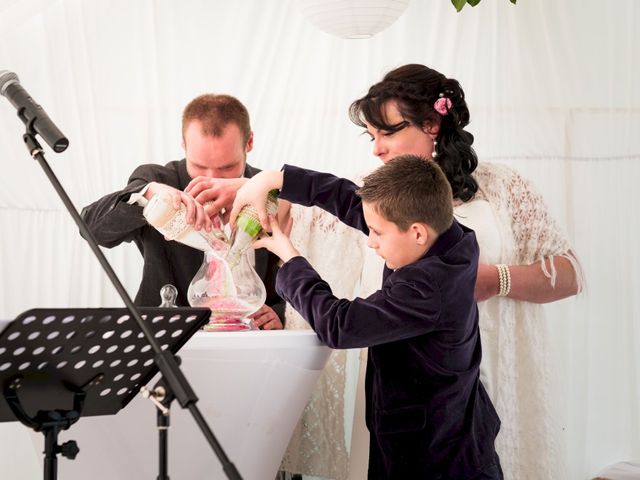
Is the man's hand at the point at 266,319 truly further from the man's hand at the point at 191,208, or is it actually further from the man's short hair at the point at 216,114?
the man's short hair at the point at 216,114

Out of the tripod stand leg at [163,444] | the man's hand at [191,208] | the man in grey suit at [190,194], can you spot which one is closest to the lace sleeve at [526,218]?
the man in grey suit at [190,194]

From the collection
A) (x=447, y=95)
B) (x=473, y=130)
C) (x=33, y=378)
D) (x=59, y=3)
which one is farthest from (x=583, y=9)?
(x=33, y=378)

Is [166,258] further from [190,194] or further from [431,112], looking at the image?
[431,112]

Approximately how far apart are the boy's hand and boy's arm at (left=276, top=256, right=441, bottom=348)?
11cm

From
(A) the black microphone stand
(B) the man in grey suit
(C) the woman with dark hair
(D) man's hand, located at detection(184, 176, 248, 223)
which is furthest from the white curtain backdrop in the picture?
(A) the black microphone stand

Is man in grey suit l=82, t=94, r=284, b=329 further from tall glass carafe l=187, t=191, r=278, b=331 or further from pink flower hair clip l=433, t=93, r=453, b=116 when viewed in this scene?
pink flower hair clip l=433, t=93, r=453, b=116

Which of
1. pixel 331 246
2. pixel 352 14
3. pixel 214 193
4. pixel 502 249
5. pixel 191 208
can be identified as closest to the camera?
pixel 191 208

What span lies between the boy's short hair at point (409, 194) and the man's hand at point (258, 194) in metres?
0.22

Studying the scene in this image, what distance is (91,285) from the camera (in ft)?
9.72

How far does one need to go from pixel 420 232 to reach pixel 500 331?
610mm

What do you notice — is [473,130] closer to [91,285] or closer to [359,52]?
[359,52]

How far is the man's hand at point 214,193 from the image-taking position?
197 cm

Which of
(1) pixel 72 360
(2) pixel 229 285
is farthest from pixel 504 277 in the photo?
(1) pixel 72 360

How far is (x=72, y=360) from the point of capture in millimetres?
1303
